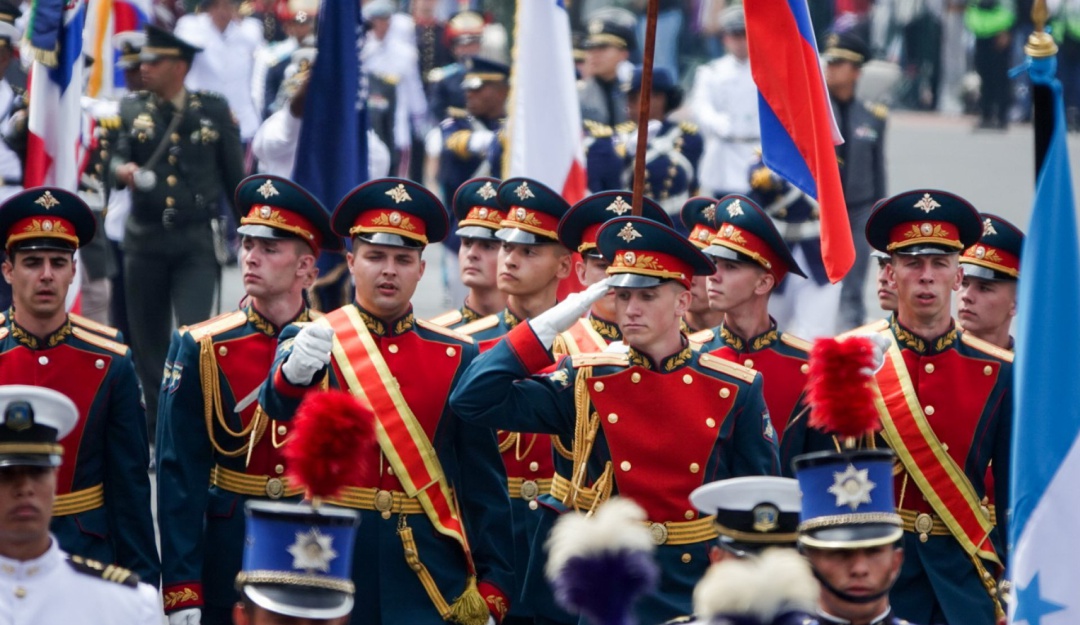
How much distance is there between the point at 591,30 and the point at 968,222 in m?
8.64

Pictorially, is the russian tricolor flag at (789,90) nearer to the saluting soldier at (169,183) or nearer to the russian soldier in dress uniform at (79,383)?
the russian soldier in dress uniform at (79,383)

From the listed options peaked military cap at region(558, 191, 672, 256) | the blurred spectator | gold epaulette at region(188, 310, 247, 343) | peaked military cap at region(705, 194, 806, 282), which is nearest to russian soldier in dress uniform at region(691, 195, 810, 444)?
peaked military cap at region(705, 194, 806, 282)

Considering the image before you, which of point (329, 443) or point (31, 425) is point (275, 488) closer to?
point (31, 425)

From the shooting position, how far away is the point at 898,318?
8.69 meters

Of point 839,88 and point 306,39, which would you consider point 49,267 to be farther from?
point 306,39

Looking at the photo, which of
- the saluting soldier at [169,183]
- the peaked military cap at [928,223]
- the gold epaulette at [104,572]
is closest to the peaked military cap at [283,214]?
the peaked military cap at [928,223]

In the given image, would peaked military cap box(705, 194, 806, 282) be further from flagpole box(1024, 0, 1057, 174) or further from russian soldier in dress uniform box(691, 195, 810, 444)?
flagpole box(1024, 0, 1057, 174)

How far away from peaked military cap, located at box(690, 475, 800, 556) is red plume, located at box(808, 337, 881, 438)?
27 centimetres

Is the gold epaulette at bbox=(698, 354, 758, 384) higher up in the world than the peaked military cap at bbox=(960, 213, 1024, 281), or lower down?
lower down

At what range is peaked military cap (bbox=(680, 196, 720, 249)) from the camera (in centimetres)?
966

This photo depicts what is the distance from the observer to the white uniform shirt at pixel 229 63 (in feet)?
67.1

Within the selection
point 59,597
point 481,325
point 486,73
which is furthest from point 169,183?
point 59,597

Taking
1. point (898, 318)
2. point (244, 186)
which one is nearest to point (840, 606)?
point (898, 318)

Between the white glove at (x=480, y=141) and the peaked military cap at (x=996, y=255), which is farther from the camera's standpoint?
the white glove at (x=480, y=141)
